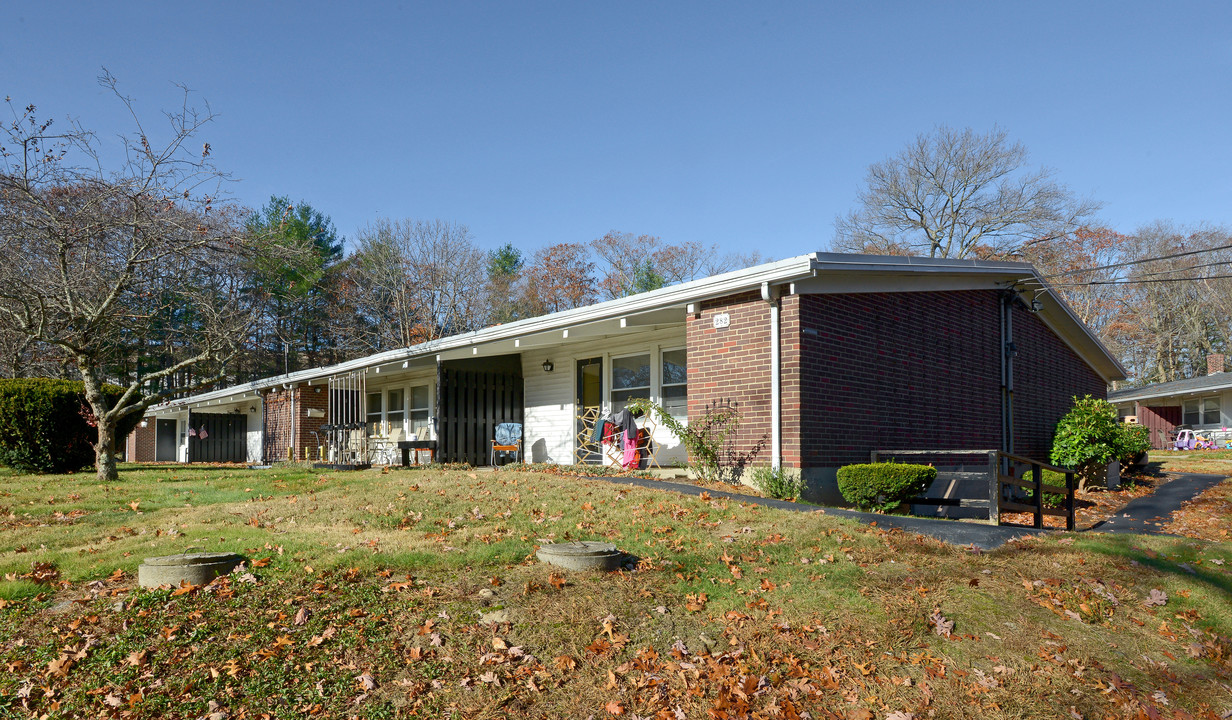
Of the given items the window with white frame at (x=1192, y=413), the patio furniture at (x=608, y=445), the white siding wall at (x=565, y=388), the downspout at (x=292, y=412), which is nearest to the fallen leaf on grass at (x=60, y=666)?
the patio furniture at (x=608, y=445)

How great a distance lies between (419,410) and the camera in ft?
62.0

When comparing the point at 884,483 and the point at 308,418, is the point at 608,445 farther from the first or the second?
the point at 308,418

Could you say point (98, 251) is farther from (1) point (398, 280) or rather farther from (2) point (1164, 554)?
(1) point (398, 280)

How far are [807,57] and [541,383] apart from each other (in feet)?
30.9

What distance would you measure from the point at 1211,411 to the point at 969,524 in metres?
30.8

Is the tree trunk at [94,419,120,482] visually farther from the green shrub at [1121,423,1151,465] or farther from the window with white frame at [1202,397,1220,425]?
the window with white frame at [1202,397,1220,425]

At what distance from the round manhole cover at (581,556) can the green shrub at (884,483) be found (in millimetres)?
4304

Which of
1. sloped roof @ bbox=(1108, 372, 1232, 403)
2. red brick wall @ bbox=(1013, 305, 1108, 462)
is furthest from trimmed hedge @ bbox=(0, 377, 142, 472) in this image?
sloped roof @ bbox=(1108, 372, 1232, 403)

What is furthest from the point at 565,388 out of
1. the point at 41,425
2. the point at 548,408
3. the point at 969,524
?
the point at 41,425

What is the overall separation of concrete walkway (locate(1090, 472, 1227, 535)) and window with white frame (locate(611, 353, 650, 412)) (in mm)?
7069

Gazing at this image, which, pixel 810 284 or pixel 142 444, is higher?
pixel 810 284

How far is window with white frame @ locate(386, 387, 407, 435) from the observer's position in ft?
64.7

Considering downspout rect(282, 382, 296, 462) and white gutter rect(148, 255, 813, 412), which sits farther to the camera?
downspout rect(282, 382, 296, 462)

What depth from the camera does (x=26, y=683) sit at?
4242 mm
